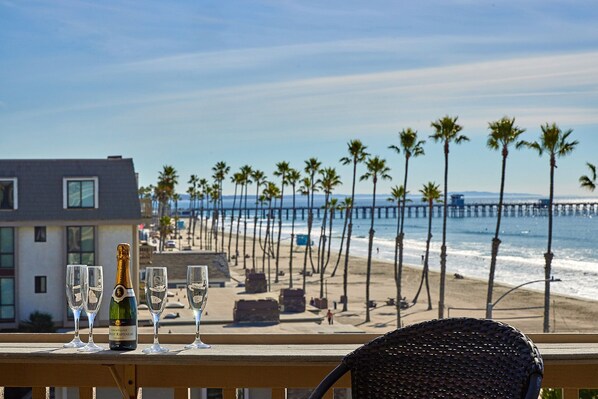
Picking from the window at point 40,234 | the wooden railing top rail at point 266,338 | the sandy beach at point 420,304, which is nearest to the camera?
the wooden railing top rail at point 266,338

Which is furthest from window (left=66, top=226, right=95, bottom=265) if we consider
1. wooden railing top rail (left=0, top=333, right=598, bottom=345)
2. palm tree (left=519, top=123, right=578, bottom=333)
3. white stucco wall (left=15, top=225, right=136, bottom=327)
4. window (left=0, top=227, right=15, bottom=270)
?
wooden railing top rail (left=0, top=333, right=598, bottom=345)

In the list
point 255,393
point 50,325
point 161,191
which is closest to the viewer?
point 255,393

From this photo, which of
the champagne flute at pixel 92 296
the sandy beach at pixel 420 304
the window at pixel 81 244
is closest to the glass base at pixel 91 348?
the champagne flute at pixel 92 296

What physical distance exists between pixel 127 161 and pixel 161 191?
63.6 m

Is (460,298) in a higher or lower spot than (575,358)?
lower

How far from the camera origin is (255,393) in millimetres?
4051

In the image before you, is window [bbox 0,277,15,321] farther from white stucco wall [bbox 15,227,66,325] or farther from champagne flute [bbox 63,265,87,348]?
champagne flute [bbox 63,265,87,348]

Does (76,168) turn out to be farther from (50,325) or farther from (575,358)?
(575,358)

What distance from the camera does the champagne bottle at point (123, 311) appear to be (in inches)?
144

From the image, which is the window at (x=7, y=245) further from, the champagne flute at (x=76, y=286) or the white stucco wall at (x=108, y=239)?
the champagne flute at (x=76, y=286)

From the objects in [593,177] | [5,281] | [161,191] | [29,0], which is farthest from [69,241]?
[161,191]

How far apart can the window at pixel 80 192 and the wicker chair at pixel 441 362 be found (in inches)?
1380

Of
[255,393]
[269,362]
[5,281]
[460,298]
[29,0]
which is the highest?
[29,0]

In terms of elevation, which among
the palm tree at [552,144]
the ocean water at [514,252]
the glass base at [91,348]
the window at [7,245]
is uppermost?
the palm tree at [552,144]
